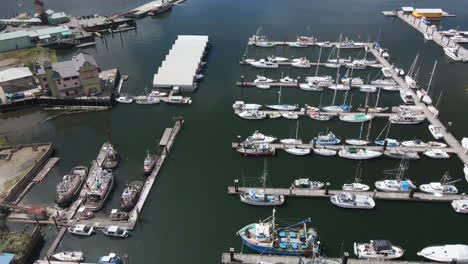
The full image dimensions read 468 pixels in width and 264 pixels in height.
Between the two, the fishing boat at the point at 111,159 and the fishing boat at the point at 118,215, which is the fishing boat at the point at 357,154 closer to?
the fishing boat at the point at 118,215

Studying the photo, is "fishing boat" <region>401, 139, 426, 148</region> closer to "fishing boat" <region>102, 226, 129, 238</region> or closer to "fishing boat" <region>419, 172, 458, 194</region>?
"fishing boat" <region>419, 172, 458, 194</region>

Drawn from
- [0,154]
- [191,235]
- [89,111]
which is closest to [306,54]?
[89,111]

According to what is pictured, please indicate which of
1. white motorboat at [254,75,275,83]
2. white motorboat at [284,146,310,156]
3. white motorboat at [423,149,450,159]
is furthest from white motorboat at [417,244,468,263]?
white motorboat at [254,75,275,83]

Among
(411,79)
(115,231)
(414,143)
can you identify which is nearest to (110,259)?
(115,231)

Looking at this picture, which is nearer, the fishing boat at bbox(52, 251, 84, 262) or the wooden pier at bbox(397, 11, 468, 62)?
the fishing boat at bbox(52, 251, 84, 262)

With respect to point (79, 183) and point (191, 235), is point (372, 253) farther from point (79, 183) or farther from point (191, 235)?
point (79, 183)

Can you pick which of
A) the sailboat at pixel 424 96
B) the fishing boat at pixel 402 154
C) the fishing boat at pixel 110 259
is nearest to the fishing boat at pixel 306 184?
the fishing boat at pixel 402 154
